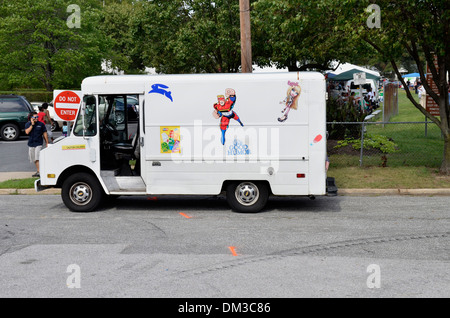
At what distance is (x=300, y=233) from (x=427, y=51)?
735 centimetres

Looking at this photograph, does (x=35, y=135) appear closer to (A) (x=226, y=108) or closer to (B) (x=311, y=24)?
(A) (x=226, y=108)

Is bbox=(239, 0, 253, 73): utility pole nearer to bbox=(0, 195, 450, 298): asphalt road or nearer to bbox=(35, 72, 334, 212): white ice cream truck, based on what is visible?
bbox=(35, 72, 334, 212): white ice cream truck

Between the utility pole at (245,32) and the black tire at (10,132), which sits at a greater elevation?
the utility pole at (245,32)

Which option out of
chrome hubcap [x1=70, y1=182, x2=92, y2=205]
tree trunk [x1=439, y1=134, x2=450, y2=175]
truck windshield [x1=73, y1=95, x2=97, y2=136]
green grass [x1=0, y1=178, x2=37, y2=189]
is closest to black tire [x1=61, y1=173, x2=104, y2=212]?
chrome hubcap [x1=70, y1=182, x2=92, y2=205]

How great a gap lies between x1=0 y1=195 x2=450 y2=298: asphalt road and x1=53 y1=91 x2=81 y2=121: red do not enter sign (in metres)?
2.60

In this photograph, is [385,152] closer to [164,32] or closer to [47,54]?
[164,32]

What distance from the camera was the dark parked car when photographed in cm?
2503

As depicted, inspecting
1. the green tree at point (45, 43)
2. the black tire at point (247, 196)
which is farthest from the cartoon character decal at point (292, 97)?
the green tree at point (45, 43)

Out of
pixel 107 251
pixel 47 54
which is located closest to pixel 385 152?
pixel 107 251

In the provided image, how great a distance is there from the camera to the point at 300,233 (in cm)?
884

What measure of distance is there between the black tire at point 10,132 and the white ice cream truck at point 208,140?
50.4ft

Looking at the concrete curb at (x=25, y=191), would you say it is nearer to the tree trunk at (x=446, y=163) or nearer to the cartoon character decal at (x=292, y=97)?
the cartoon character decal at (x=292, y=97)

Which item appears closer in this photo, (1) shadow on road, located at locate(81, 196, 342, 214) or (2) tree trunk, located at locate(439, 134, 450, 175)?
(1) shadow on road, located at locate(81, 196, 342, 214)

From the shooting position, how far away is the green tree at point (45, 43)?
111 ft
